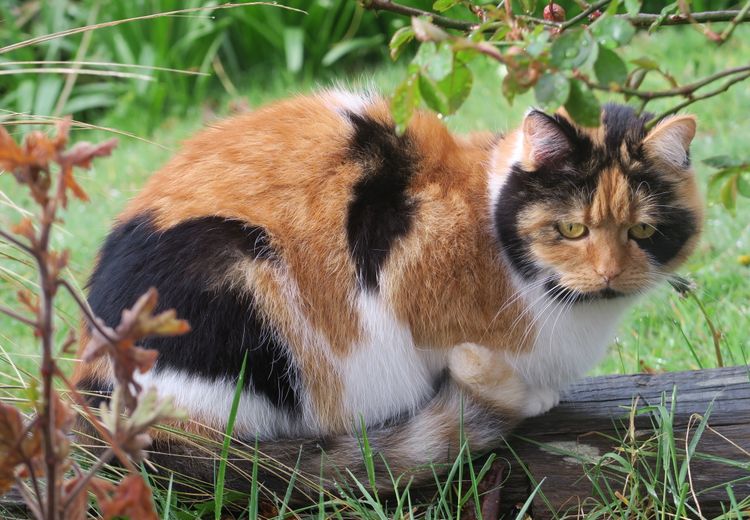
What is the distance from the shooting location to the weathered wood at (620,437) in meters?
2.03

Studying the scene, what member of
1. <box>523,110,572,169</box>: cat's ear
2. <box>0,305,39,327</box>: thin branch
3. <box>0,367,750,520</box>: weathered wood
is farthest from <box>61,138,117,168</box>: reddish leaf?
<box>0,367,750,520</box>: weathered wood

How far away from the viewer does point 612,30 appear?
139 centimetres

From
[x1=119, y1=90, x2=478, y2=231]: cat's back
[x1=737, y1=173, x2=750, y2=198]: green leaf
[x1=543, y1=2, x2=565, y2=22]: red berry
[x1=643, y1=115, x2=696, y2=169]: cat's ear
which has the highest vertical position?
[x1=543, y1=2, x2=565, y2=22]: red berry

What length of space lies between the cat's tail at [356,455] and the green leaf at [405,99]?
0.93 m

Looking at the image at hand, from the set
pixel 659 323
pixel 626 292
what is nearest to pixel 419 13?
pixel 626 292

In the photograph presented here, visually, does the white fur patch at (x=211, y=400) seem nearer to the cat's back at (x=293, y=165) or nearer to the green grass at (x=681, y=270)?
the green grass at (x=681, y=270)

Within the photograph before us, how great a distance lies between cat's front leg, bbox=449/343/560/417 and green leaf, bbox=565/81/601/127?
0.92 m

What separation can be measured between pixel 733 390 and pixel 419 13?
46.0 inches

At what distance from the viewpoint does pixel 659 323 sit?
10.3ft

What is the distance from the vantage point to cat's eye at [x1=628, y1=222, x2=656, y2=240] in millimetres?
2104

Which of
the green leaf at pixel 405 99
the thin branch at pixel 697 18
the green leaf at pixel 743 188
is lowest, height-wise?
the green leaf at pixel 743 188

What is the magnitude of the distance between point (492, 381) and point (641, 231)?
505 millimetres

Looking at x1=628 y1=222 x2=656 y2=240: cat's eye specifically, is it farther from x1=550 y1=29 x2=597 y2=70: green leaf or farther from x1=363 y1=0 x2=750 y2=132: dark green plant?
x1=550 y1=29 x2=597 y2=70: green leaf

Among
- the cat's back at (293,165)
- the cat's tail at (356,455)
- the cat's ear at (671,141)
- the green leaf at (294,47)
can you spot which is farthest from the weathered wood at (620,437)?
the green leaf at (294,47)
